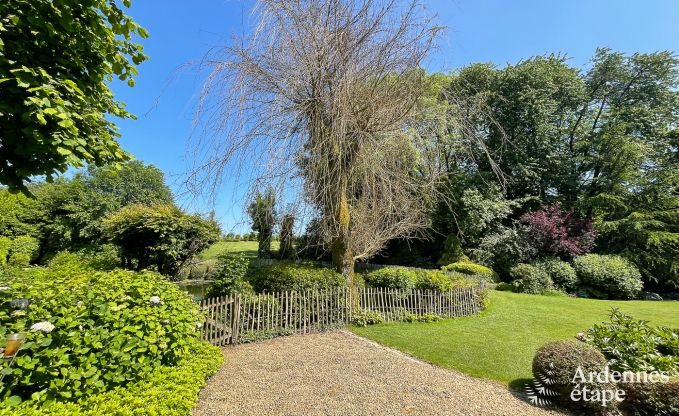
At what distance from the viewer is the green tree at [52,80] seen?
2373 millimetres

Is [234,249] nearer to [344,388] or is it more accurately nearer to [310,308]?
[310,308]

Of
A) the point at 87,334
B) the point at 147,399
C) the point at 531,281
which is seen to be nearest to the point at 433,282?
the point at 147,399

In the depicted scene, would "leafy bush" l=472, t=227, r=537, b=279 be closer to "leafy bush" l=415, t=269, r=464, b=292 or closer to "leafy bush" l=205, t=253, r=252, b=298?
"leafy bush" l=415, t=269, r=464, b=292

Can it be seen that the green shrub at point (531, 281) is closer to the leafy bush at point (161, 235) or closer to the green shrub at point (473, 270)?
the green shrub at point (473, 270)

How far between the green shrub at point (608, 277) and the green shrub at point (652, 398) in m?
13.3

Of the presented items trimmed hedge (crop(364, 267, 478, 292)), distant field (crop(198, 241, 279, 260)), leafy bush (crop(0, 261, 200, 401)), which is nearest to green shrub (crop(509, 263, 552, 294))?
trimmed hedge (crop(364, 267, 478, 292))

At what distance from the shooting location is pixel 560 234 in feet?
50.5

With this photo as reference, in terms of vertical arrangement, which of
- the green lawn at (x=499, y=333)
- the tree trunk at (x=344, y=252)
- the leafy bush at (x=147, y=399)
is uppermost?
the tree trunk at (x=344, y=252)

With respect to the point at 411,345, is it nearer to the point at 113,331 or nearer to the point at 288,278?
the point at 288,278

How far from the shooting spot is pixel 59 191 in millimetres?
19031

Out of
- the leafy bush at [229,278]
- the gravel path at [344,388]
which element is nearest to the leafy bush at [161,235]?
the leafy bush at [229,278]

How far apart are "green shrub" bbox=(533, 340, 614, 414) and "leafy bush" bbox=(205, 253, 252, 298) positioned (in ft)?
18.0

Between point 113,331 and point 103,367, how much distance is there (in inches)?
13.2

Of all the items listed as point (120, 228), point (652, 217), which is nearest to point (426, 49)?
point (120, 228)
